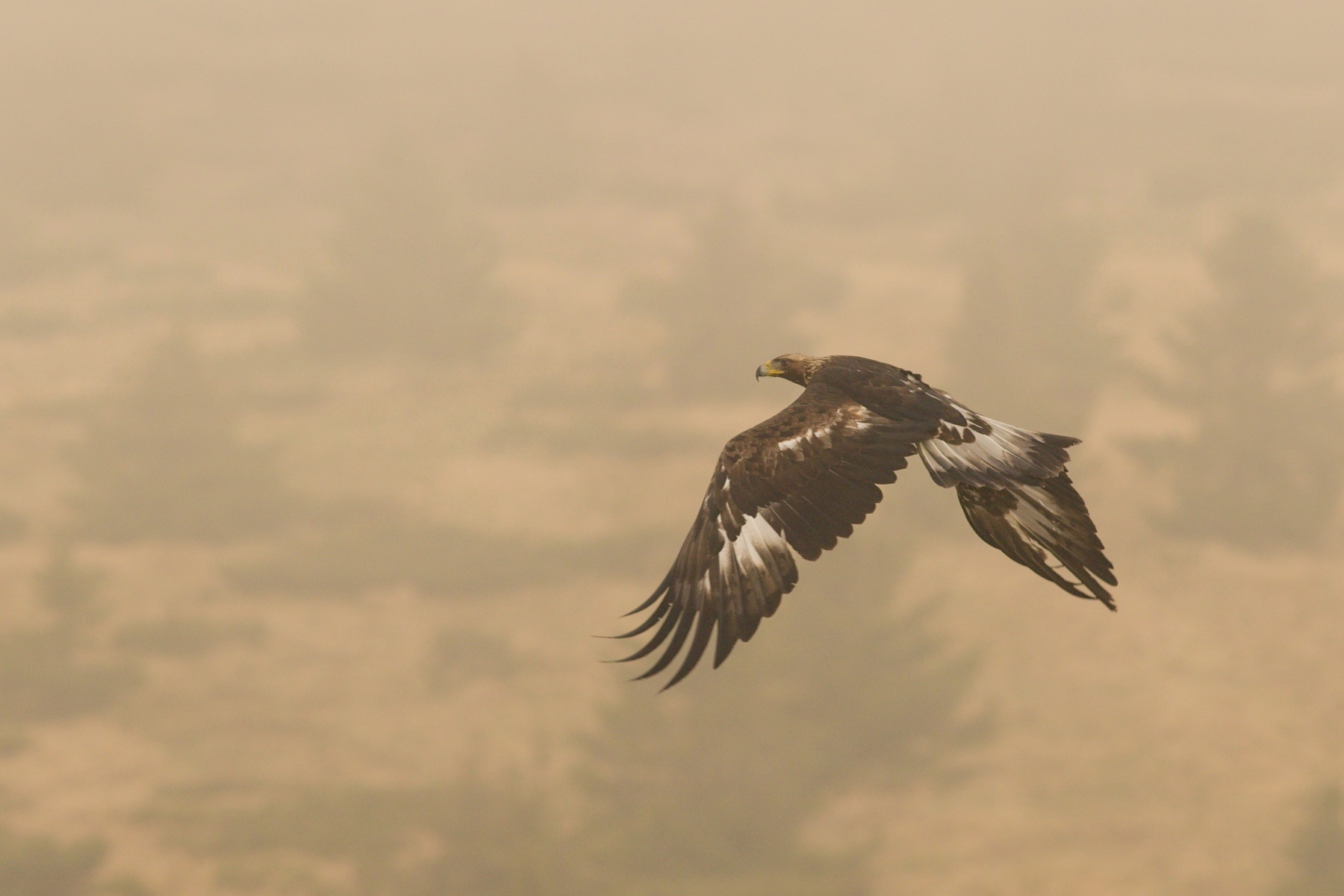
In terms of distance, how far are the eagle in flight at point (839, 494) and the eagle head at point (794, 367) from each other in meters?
1.15

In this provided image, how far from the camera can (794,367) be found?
40.8 ft

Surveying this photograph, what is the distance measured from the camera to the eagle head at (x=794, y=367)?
12273 mm

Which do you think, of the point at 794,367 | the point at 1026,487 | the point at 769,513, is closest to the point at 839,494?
the point at 769,513

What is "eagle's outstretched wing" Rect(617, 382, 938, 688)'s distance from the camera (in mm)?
9086

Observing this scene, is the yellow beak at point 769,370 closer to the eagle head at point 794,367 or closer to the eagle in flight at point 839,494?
the eagle head at point 794,367

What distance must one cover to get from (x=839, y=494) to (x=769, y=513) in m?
0.54

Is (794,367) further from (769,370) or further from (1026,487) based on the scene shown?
(1026,487)

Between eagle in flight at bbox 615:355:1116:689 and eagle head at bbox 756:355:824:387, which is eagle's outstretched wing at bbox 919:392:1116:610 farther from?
eagle head at bbox 756:355:824:387

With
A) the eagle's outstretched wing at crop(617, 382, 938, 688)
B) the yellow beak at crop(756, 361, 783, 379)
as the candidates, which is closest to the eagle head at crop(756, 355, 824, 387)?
the yellow beak at crop(756, 361, 783, 379)

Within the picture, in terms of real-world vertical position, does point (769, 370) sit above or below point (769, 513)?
above

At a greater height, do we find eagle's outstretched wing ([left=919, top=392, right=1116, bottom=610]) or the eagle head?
the eagle head

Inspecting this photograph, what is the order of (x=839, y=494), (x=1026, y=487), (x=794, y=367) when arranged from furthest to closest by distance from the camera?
(x=794, y=367) → (x=1026, y=487) → (x=839, y=494)

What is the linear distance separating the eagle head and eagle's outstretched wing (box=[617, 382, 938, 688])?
6.82 ft

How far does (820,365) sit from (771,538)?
3.18 metres
